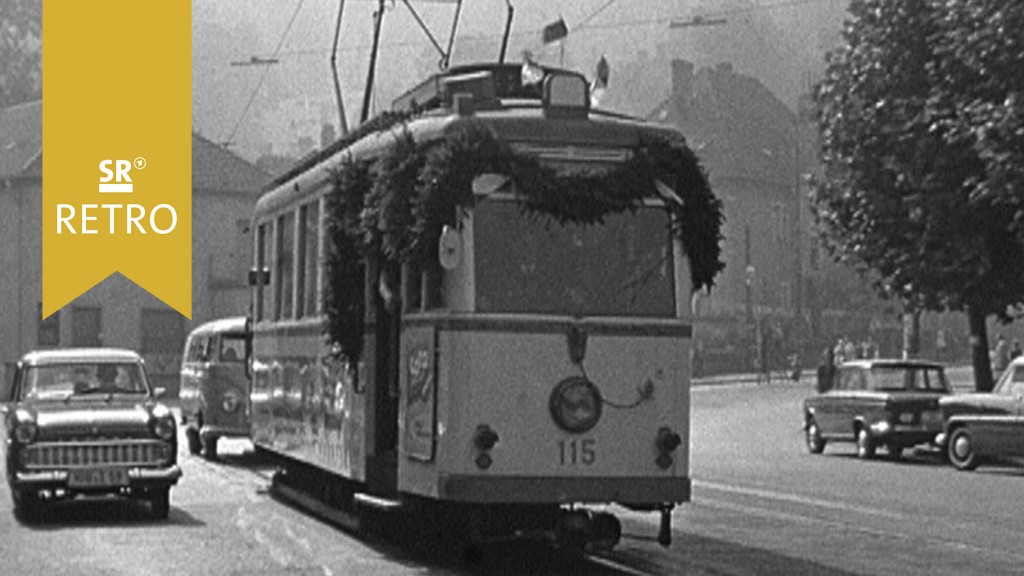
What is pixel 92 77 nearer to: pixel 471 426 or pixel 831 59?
pixel 831 59

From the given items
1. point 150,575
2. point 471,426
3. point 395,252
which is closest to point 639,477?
point 471,426

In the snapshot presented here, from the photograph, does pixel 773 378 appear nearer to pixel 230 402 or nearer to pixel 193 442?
pixel 193 442

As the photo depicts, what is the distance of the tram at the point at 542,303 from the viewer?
13.2 metres

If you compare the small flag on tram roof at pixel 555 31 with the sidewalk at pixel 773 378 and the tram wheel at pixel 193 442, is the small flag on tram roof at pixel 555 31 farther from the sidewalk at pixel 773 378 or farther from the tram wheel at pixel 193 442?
the sidewalk at pixel 773 378

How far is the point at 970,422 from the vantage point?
94.7 ft

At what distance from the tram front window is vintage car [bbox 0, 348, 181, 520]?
599cm

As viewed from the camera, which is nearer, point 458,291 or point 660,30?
point 458,291

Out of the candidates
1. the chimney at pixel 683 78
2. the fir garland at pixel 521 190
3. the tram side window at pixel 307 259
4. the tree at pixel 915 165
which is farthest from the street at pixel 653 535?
the chimney at pixel 683 78

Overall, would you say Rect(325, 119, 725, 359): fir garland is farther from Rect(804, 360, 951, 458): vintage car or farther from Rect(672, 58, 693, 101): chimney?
Rect(672, 58, 693, 101): chimney

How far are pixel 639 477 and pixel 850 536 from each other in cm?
427

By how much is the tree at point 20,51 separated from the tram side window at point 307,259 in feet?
222

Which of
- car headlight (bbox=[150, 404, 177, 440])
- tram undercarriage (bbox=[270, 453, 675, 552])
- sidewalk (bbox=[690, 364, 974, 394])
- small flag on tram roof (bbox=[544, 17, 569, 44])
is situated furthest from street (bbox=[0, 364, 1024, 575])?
sidewalk (bbox=[690, 364, 974, 394])

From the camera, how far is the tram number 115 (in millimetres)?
13273

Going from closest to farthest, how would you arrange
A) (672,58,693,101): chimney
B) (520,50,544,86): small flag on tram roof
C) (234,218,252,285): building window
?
(520,50,544,86): small flag on tram roof
(234,218,252,285): building window
(672,58,693,101): chimney
